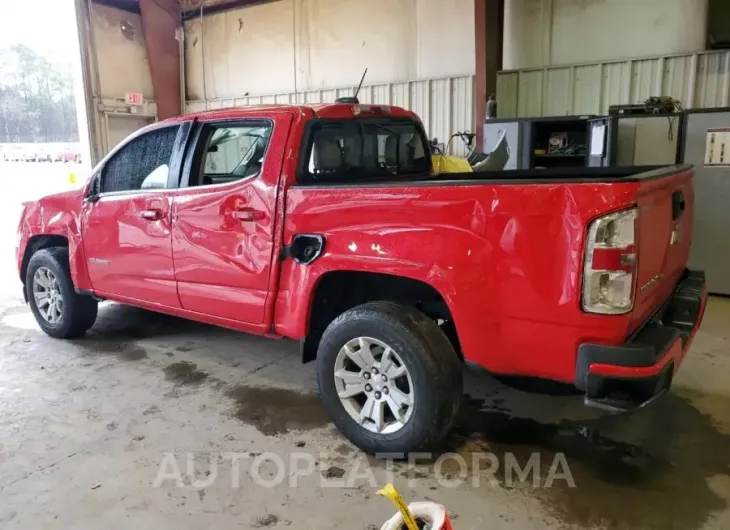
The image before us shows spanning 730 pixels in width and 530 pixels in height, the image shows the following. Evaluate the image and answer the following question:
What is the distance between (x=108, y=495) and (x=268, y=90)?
30.4ft

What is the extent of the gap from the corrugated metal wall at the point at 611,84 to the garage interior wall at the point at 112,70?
6.98 m

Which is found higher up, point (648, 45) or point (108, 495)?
point (648, 45)

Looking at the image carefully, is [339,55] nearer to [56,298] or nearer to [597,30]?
[597,30]

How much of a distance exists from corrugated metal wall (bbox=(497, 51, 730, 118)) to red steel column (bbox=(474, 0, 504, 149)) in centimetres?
20

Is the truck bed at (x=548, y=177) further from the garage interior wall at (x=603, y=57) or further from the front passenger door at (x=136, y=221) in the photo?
the garage interior wall at (x=603, y=57)

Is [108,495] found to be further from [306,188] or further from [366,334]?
[306,188]

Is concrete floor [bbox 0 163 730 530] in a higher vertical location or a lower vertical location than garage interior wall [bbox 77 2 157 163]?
lower

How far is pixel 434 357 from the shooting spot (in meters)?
2.56

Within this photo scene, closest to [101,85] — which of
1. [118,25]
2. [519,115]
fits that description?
[118,25]

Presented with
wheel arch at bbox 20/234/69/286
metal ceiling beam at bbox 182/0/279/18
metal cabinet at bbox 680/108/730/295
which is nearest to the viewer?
wheel arch at bbox 20/234/69/286

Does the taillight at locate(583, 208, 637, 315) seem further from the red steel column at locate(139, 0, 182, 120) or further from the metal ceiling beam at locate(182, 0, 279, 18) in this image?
the red steel column at locate(139, 0, 182, 120)

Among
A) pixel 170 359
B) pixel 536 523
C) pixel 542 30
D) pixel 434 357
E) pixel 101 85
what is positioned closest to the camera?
pixel 536 523

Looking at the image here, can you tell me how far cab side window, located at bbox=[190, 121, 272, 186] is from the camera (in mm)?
3346

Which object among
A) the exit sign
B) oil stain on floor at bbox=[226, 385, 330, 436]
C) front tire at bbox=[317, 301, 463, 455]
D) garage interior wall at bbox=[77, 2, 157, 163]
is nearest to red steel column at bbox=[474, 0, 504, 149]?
oil stain on floor at bbox=[226, 385, 330, 436]
